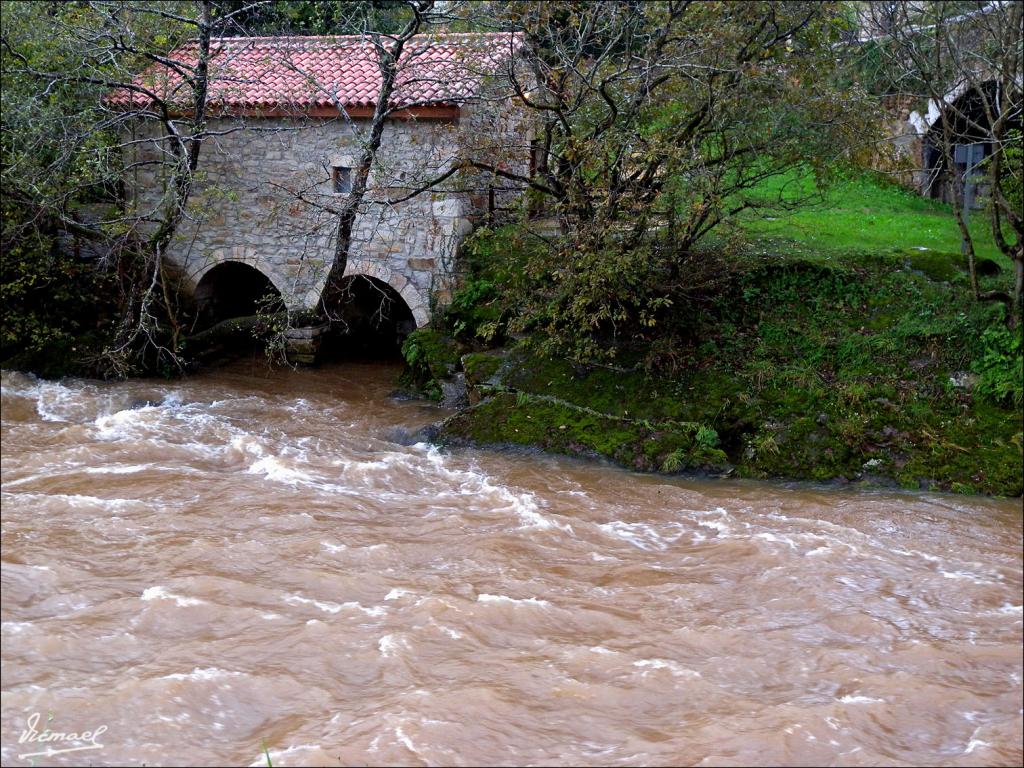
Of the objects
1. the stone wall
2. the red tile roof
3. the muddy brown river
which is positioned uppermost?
the red tile roof

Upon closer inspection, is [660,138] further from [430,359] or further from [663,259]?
[430,359]

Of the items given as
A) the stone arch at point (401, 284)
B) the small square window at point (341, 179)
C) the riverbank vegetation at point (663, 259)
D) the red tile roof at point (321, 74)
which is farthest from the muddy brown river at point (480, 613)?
the red tile roof at point (321, 74)

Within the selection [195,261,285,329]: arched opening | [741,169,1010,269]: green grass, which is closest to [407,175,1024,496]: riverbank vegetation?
[741,169,1010,269]: green grass

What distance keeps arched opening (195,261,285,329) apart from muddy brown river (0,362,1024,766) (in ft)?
15.4

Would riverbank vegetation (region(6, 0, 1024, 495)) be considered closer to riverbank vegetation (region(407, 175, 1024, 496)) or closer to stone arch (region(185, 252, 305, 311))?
riverbank vegetation (region(407, 175, 1024, 496))

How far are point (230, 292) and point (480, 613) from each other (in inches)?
407

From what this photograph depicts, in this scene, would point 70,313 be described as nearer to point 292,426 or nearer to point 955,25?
point 292,426

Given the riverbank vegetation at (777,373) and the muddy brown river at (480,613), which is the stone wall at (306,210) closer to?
the riverbank vegetation at (777,373)

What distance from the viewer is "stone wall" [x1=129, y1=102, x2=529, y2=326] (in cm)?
1300

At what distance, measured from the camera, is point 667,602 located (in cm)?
670

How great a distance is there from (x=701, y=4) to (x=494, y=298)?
14.2ft

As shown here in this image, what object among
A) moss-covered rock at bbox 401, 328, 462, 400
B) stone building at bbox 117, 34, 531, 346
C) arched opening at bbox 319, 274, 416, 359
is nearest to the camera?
moss-covered rock at bbox 401, 328, 462, 400

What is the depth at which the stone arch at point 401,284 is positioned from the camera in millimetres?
13320

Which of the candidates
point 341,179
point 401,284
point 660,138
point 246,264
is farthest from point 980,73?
point 246,264
